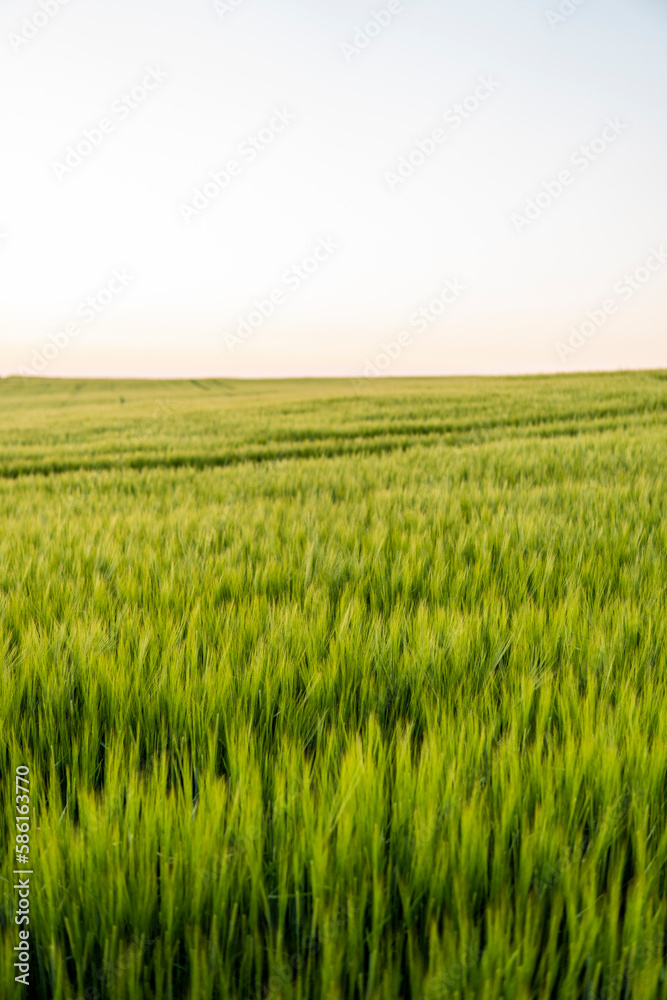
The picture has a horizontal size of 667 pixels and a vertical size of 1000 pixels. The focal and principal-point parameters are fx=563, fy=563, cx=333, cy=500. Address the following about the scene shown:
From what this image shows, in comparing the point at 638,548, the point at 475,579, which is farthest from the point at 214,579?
the point at 638,548

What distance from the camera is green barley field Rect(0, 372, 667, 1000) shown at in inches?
26.0

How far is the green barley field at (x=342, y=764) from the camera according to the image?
662 mm

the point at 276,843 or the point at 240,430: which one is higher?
the point at 240,430

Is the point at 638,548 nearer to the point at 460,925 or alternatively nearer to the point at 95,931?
the point at 460,925

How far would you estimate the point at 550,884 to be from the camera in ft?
2.41

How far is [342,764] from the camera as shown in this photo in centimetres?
88

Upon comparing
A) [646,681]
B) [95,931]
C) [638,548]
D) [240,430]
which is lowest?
[95,931]

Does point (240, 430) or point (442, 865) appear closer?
point (442, 865)

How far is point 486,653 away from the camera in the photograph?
1.38 metres

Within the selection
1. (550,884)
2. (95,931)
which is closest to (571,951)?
(550,884)

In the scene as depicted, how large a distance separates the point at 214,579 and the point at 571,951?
1.52m

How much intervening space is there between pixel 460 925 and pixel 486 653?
2.57ft

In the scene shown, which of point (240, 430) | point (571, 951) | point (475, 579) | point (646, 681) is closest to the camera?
point (571, 951)

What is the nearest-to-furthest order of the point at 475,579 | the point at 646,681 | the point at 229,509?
the point at 646,681, the point at 475,579, the point at 229,509
